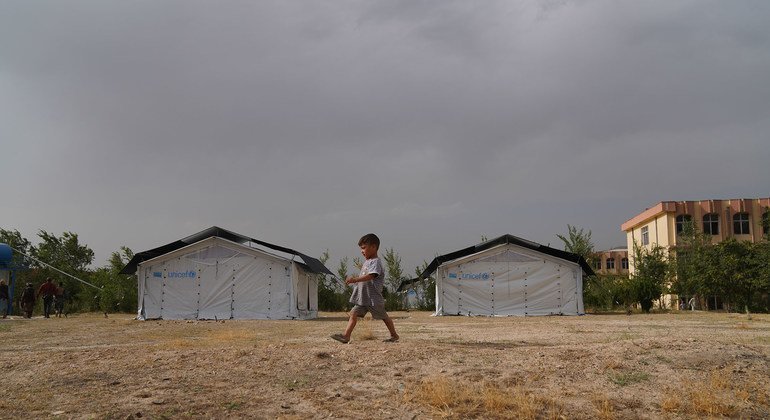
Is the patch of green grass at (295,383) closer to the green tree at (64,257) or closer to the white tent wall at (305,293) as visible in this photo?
the white tent wall at (305,293)

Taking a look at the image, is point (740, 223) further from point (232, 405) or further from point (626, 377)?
point (232, 405)

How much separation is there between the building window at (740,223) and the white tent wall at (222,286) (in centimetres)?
3885

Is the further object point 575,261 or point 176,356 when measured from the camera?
point 575,261

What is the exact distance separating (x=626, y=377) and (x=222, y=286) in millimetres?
18726

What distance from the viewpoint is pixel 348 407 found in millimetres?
4633

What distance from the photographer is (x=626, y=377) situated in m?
5.48

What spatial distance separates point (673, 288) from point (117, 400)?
3456 centimetres

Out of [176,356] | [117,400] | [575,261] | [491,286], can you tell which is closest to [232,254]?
[491,286]

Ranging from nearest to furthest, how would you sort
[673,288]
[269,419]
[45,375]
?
[269,419], [45,375], [673,288]

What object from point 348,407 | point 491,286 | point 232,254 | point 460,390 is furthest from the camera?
point 491,286

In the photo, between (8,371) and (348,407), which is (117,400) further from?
(8,371)

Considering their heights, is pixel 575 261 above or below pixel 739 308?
above

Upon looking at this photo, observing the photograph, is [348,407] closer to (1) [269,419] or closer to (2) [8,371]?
(1) [269,419]

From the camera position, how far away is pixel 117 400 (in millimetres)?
4848
